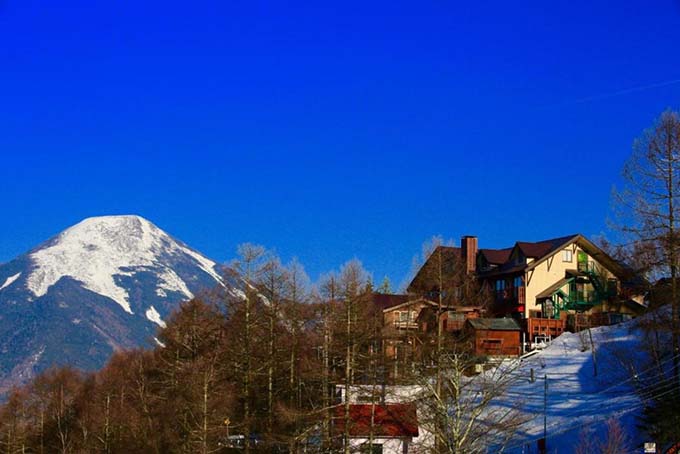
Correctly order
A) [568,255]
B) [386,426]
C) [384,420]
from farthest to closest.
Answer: [568,255] < [384,420] < [386,426]

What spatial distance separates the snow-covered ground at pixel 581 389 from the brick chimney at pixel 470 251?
709 inches

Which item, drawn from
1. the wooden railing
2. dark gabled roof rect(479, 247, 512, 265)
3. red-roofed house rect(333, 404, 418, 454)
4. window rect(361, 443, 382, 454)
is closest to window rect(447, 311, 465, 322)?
the wooden railing

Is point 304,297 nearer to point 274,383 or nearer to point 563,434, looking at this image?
point 274,383

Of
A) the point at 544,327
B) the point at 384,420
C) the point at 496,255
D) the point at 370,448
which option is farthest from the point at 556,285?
the point at 370,448

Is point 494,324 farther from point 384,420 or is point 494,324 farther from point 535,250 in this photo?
point 384,420

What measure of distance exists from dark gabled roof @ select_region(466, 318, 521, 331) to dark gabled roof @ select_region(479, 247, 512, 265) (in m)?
9.38

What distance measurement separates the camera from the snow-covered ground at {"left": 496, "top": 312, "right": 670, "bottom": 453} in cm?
4291

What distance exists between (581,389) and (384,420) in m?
11.8

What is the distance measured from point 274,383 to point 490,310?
31330 millimetres

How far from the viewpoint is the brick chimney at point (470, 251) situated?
80625 millimetres

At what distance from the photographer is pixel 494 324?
69.4 m

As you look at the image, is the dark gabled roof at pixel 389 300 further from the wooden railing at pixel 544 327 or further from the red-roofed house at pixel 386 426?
the red-roofed house at pixel 386 426

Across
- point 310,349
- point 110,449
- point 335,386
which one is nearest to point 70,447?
point 110,449

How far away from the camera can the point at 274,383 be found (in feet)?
164
